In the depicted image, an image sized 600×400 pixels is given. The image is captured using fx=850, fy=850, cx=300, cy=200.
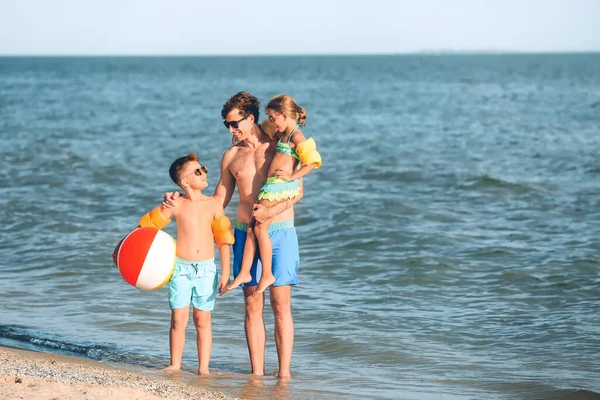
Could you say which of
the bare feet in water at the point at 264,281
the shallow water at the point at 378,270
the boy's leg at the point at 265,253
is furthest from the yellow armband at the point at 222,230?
the shallow water at the point at 378,270

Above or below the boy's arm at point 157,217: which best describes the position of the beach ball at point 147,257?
below

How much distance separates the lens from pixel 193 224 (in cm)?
588

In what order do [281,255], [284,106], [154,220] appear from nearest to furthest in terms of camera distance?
[284,106]
[281,255]
[154,220]

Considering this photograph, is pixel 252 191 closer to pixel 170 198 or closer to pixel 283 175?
pixel 283 175

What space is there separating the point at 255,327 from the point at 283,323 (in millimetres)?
204

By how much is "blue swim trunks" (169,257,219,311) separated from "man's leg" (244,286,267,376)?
0.27 m

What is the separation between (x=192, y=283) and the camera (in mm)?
5930

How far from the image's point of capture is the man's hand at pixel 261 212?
562 cm

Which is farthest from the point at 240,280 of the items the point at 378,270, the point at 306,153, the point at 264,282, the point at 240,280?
the point at 378,270

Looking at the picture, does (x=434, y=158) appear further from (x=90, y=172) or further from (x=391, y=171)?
(x=90, y=172)

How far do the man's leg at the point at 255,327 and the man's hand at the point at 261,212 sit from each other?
54 centimetres

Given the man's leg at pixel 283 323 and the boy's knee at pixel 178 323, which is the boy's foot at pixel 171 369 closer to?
the boy's knee at pixel 178 323

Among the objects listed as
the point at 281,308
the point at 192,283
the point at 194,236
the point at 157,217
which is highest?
the point at 157,217

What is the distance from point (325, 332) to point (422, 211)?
6.32 meters
